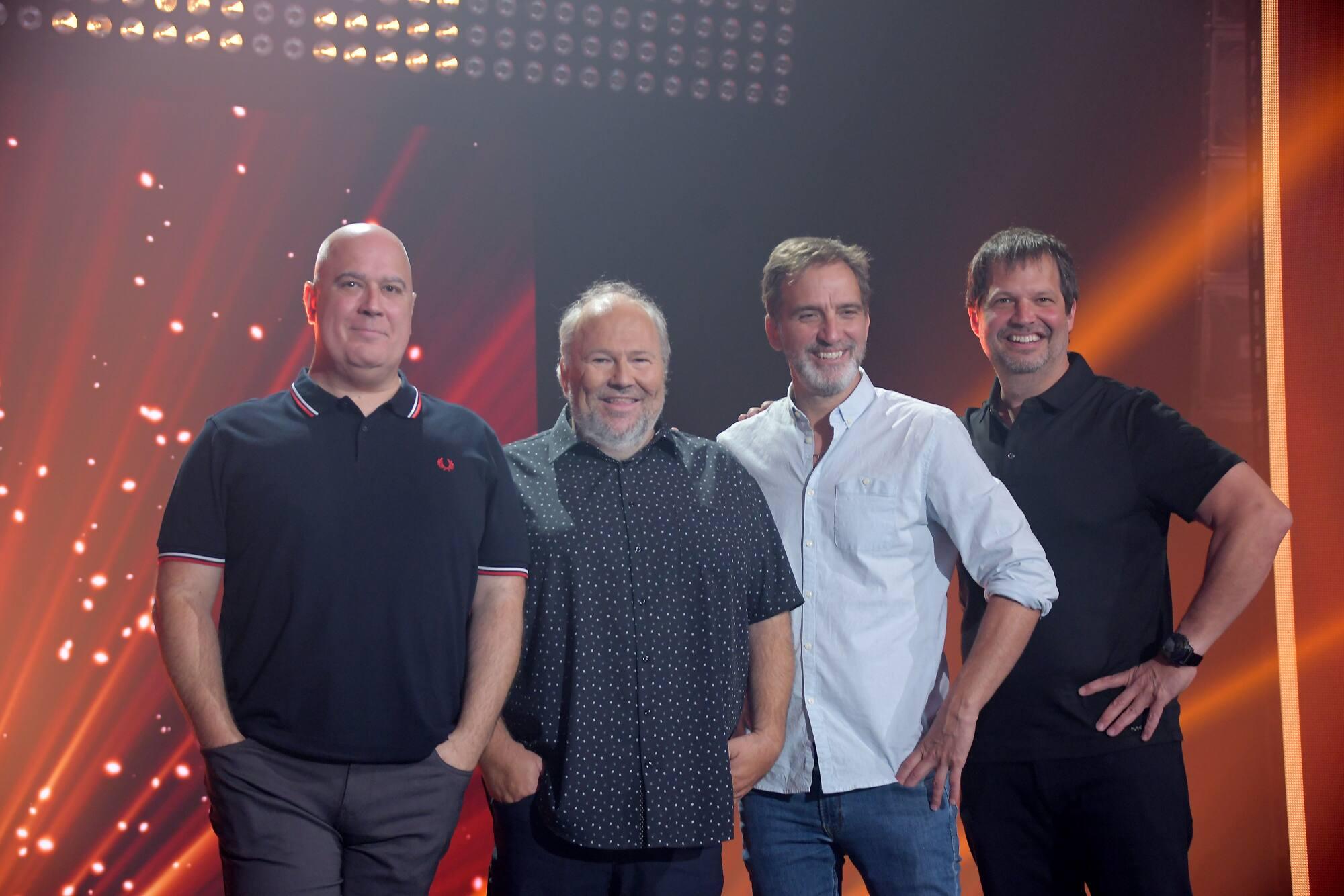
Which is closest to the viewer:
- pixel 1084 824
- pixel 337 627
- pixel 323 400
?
pixel 337 627

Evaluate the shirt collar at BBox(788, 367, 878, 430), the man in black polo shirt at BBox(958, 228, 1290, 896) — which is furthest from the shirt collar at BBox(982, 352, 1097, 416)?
the shirt collar at BBox(788, 367, 878, 430)

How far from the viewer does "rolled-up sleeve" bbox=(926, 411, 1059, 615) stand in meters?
2.16

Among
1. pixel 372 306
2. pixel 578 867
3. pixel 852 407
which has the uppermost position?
pixel 372 306

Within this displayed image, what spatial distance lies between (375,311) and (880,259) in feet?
6.31

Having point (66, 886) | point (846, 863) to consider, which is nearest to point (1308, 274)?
point (846, 863)

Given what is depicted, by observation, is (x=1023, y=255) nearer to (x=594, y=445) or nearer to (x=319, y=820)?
(x=594, y=445)

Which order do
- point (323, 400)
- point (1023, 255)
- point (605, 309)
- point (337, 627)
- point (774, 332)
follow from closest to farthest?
point (337, 627), point (323, 400), point (605, 309), point (774, 332), point (1023, 255)

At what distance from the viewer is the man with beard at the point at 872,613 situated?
2.15 metres

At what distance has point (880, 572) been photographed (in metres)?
2.21

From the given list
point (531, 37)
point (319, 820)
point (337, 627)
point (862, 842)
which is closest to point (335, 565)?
point (337, 627)

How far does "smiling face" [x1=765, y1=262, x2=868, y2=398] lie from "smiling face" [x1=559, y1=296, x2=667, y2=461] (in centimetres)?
34

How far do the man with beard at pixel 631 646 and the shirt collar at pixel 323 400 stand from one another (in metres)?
0.23

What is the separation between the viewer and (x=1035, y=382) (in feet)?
8.29

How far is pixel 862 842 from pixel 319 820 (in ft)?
3.29
